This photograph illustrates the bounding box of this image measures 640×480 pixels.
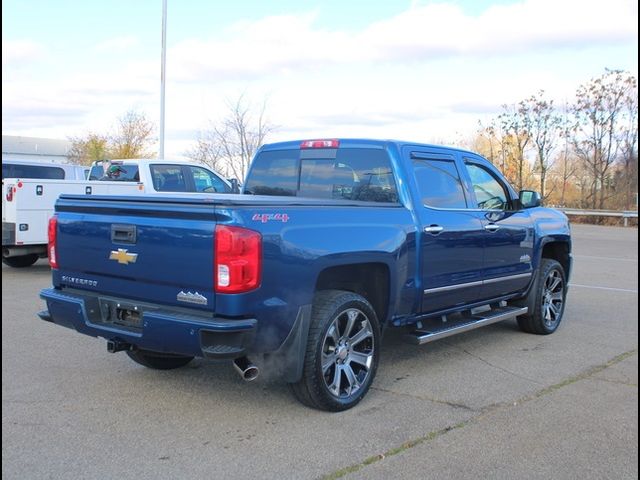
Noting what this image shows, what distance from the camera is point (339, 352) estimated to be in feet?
15.6

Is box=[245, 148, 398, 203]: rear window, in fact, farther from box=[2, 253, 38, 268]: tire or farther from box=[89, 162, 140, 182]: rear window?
box=[2, 253, 38, 268]: tire

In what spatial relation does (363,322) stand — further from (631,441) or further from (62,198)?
(62,198)

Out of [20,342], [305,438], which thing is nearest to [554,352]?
[305,438]

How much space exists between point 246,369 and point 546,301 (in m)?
4.33

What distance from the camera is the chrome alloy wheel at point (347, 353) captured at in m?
4.68

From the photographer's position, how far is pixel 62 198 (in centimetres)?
497

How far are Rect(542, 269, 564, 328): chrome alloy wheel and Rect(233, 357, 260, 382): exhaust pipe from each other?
13.6 ft

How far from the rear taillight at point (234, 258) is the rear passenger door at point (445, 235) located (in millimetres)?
1813

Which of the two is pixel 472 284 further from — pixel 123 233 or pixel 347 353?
pixel 123 233

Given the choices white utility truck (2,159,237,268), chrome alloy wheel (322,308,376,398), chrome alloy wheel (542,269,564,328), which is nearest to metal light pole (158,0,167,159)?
white utility truck (2,159,237,268)

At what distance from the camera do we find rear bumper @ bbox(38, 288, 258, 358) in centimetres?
399

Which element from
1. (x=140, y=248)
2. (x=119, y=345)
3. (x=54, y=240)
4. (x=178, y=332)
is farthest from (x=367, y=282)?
(x=54, y=240)

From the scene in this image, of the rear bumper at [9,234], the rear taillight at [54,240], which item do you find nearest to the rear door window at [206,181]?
the rear bumper at [9,234]

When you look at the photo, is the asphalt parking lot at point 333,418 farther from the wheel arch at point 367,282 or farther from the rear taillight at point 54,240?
the rear taillight at point 54,240
